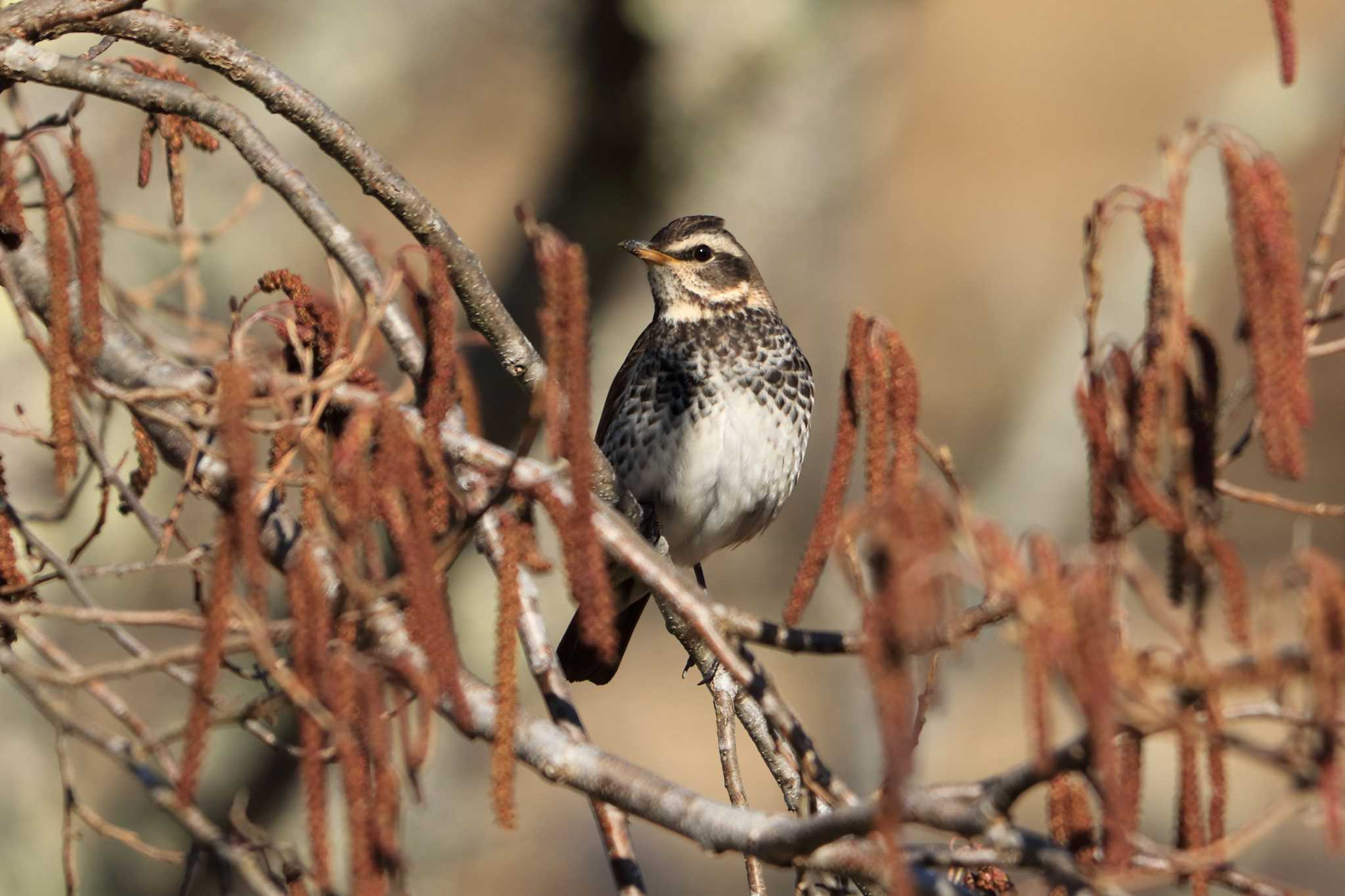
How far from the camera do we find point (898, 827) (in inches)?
55.1

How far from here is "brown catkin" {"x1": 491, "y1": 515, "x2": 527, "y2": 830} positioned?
1.69m

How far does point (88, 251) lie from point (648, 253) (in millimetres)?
2972

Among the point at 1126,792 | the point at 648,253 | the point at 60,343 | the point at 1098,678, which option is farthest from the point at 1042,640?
the point at 648,253

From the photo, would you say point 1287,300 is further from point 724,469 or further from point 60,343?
point 724,469

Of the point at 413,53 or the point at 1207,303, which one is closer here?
the point at 413,53

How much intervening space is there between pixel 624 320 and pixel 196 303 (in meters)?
2.65

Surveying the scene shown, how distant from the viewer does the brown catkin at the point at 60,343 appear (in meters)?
1.93

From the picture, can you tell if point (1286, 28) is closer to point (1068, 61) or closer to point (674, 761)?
point (674, 761)

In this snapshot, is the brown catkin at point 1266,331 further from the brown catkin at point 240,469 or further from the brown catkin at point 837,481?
the brown catkin at point 240,469

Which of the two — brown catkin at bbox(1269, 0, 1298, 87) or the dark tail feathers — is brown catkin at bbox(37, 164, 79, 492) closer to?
brown catkin at bbox(1269, 0, 1298, 87)

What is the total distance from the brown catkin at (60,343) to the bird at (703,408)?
9.22 ft

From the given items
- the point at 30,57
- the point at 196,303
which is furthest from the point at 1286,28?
the point at 196,303

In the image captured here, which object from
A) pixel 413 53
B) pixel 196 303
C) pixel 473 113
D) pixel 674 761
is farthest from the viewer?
pixel 473 113

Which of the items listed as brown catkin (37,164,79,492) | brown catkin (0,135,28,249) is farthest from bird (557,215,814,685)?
brown catkin (37,164,79,492)
